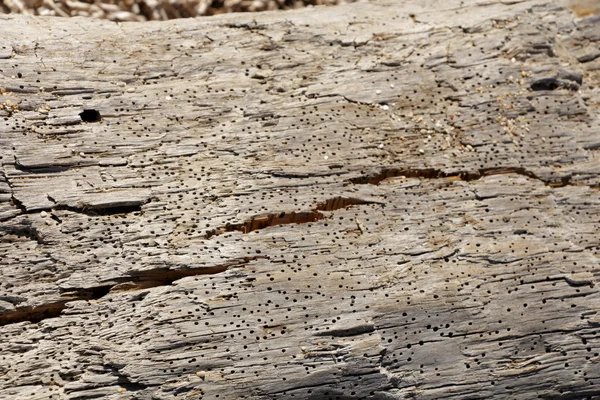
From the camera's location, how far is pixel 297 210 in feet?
11.2

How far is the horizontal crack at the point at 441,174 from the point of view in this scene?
358 cm

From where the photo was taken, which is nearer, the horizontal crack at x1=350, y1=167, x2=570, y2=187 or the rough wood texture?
the rough wood texture

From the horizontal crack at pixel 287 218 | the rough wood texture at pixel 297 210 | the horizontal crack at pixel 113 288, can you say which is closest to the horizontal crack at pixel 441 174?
the rough wood texture at pixel 297 210

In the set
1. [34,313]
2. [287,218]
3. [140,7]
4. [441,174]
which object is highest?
[140,7]

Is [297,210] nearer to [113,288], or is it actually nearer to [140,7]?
[113,288]

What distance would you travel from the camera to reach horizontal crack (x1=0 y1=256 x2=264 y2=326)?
10.3 ft

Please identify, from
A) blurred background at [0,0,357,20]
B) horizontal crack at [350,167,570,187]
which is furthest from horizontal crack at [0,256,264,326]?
blurred background at [0,0,357,20]

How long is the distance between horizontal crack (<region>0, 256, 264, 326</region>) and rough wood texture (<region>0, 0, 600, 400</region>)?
1 centimetres

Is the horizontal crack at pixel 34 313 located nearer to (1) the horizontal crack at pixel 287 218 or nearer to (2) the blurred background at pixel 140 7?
(1) the horizontal crack at pixel 287 218

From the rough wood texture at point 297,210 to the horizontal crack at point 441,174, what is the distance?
0.04 feet

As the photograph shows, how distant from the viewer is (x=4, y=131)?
334 centimetres

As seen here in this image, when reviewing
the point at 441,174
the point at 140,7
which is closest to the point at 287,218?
the point at 441,174

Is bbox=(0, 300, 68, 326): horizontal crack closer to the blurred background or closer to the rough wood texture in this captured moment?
the rough wood texture

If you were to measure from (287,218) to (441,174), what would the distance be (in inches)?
37.0
